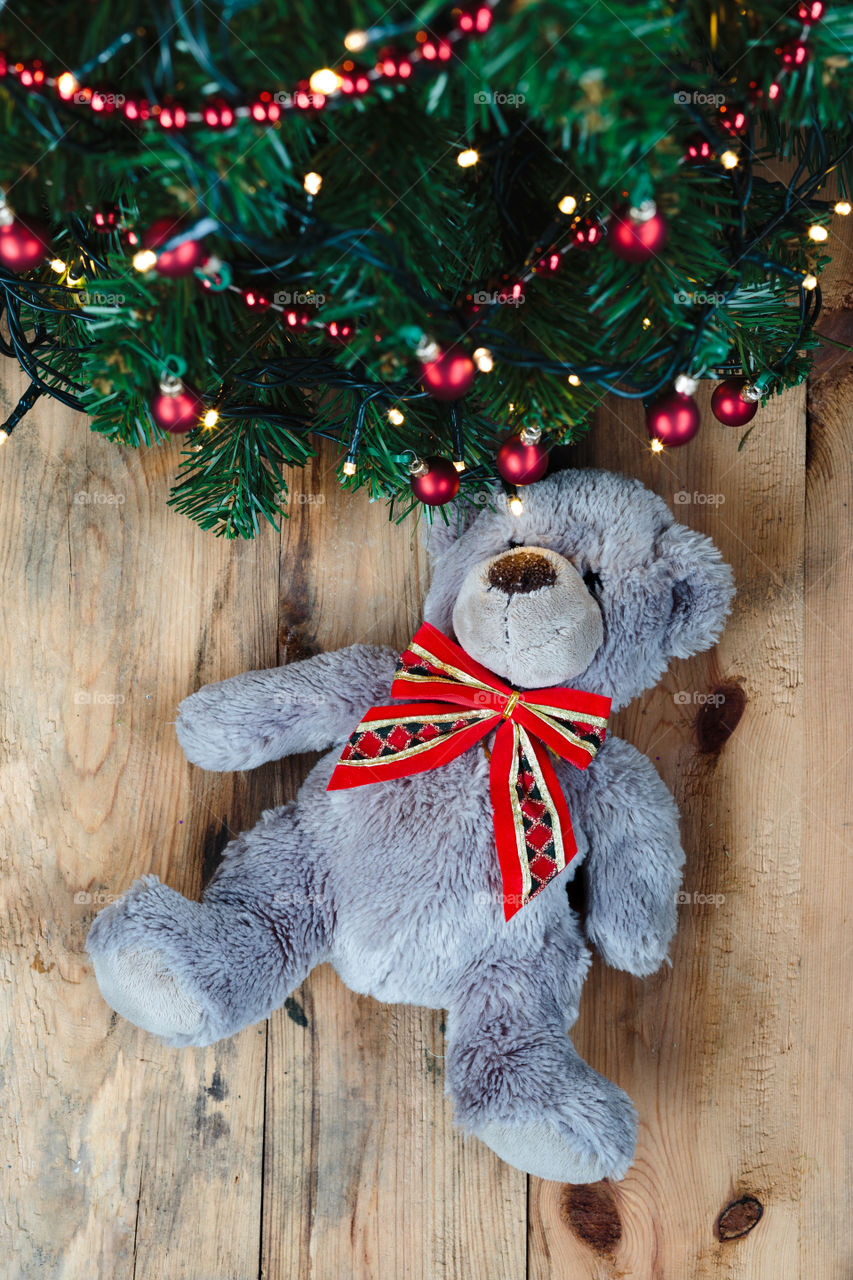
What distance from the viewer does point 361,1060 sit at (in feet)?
3.11

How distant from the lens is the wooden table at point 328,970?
0.94m

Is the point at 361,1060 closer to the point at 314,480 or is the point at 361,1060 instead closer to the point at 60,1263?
the point at 60,1263

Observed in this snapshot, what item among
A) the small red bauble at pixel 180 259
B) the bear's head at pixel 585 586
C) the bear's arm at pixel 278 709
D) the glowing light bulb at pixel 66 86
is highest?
the glowing light bulb at pixel 66 86

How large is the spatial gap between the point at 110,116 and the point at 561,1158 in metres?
0.87

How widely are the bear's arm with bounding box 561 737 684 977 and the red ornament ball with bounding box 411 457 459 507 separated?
327 mm

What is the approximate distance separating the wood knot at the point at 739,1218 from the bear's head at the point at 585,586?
23.1 inches

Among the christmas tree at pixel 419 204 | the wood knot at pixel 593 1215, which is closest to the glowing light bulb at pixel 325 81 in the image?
the christmas tree at pixel 419 204

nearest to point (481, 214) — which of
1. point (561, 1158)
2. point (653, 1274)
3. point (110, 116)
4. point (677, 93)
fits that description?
point (677, 93)

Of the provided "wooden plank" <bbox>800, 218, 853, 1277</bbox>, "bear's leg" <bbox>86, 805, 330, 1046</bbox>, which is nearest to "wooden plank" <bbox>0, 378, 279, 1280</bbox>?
"bear's leg" <bbox>86, 805, 330, 1046</bbox>

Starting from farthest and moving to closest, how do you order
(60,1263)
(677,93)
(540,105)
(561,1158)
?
(60,1263)
(561,1158)
(677,93)
(540,105)

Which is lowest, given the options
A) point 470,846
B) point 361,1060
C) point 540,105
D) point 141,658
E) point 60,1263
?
point 60,1263

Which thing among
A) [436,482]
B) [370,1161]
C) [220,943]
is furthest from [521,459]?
[370,1161]

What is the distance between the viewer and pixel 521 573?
0.77 metres

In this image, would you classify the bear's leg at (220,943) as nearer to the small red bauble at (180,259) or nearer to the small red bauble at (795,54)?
the small red bauble at (180,259)
